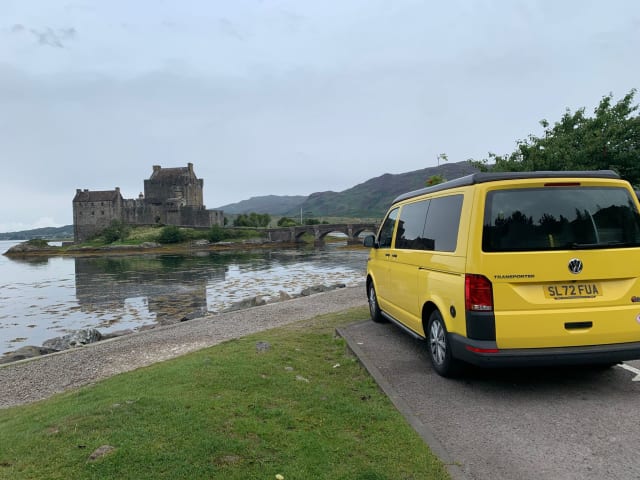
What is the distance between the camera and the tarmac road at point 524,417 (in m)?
3.44

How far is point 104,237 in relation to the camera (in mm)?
88812

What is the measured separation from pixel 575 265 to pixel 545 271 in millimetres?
322

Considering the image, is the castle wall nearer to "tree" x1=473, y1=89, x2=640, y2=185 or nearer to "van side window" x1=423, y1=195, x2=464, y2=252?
"tree" x1=473, y1=89, x2=640, y2=185

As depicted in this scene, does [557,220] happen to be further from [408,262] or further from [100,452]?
[100,452]

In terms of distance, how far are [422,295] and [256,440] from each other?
3.03 meters

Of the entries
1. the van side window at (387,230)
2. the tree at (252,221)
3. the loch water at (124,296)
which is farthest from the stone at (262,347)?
the tree at (252,221)

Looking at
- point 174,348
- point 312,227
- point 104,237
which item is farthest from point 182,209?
point 174,348

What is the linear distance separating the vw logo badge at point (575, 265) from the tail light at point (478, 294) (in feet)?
2.73

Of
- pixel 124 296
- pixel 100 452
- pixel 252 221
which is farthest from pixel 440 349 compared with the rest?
pixel 252 221

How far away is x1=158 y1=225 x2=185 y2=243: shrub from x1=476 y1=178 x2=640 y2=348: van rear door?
85.1 metres

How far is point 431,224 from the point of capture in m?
5.92

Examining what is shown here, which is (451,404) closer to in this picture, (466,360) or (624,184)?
(466,360)

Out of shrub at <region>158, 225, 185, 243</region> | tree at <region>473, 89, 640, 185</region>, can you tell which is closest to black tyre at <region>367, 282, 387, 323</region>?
tree at <region>473, 89, 640, 185</region>

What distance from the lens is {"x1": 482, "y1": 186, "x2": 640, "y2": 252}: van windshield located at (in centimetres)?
467
